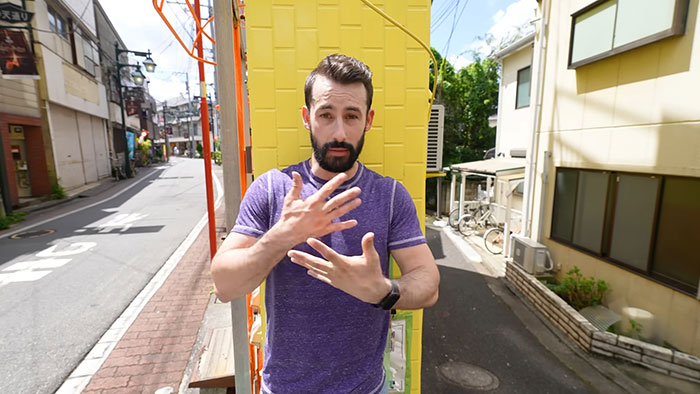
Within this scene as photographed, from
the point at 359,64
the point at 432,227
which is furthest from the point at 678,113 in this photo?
the point at 432,227

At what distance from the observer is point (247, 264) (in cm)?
139

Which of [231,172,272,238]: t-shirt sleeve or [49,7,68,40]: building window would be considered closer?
[231,172,272,238]: t-shirt sleeve

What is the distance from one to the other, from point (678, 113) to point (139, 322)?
8.28m

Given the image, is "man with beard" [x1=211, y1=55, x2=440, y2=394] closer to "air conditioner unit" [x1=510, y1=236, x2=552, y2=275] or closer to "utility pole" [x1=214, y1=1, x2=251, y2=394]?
"utility pole" [x1=214, y1=1, x2=251, y2=394]

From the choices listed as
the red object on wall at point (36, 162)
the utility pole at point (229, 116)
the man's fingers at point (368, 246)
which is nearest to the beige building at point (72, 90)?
the red object on wall at point (36, 162)

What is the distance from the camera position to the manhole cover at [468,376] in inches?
164

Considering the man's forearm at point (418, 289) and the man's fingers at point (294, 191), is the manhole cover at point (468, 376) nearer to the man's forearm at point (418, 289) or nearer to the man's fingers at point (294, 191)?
the man's forearm at point (418, 289)

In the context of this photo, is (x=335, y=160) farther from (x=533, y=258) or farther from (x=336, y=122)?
(x=533, y=258)

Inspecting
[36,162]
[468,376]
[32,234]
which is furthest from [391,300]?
[36,162]

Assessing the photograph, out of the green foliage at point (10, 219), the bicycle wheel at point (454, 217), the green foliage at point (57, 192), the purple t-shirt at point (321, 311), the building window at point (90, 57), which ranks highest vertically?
the building window at point (90, 57)

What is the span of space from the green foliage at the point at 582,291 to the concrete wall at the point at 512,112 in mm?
6533

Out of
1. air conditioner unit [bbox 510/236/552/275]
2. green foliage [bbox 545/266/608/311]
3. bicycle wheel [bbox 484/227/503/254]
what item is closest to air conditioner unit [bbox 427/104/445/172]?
green foliage [bbox 545/266/608/311]

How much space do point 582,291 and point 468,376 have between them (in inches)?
120

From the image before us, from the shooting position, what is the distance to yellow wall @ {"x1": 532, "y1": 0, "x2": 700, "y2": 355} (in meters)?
4.40
